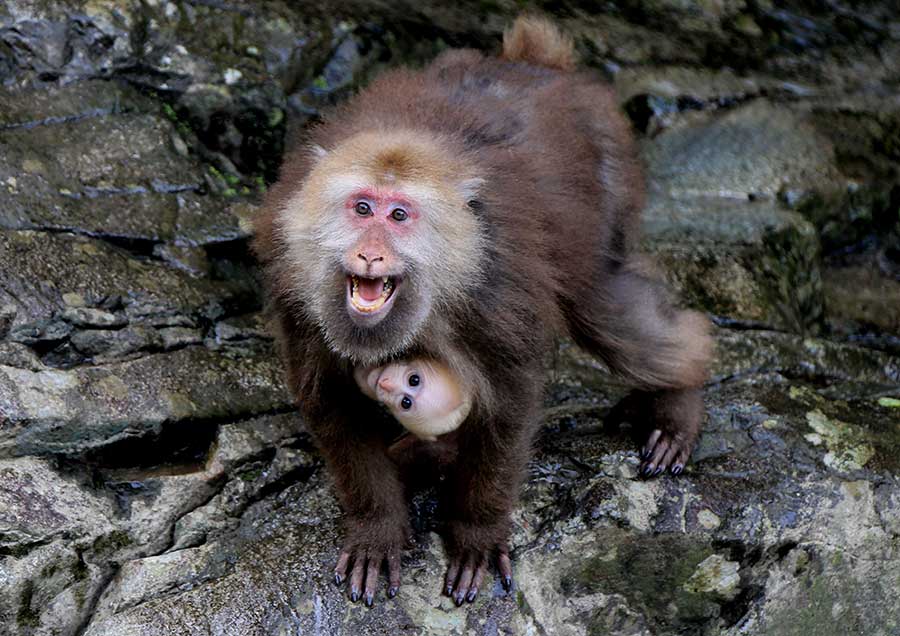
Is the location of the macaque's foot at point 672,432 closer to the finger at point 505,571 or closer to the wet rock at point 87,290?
the finger at point 505,571

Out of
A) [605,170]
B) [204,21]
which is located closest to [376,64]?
[204,21]

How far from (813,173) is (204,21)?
14.1ft

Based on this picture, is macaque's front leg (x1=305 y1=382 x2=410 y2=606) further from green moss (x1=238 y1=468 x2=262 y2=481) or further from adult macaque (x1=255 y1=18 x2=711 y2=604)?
green moss (x1=238 y1=468 x2=262 y2=481)

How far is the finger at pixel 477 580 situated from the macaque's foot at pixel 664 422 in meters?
0.95

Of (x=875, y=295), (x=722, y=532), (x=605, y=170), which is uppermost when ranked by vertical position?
(x=605, y=170)

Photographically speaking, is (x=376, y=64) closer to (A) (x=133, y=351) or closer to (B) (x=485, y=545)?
(A) (x=133, y=351)

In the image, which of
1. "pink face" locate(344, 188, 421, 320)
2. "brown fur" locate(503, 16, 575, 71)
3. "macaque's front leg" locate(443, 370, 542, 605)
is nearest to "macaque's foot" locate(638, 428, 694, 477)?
"macaque's front leg" locate(443, 370, 542, 605)

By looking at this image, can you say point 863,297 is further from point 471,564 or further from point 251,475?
point 251,475

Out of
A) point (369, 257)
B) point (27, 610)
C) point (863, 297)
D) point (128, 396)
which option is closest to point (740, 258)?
point (863, 297)

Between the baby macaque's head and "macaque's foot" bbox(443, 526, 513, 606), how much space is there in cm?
53

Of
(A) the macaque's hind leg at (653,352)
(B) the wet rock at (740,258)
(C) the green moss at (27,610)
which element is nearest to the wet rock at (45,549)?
(C) the green moss at (27,610)

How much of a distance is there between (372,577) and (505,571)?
22.9 inches

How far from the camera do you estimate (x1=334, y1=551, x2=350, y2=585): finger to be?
4926mm

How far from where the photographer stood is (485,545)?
5.03 meters
